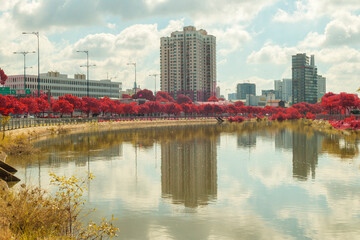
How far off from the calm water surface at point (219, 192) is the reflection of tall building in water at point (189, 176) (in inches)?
2.7

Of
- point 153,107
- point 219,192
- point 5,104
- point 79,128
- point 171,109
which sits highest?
point 153,107

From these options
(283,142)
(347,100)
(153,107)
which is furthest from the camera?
(153,107)

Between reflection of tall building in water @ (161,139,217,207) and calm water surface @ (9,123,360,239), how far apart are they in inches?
2.7

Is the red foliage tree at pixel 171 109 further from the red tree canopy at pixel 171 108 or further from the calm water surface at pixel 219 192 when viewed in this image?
the calm water surface at pixel 219 192

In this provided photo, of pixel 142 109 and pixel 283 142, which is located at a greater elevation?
pixel 142 109

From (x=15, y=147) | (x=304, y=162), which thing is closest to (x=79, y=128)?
(x=15, y=147)

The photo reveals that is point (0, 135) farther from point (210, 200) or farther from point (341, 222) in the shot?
point (341, 222)

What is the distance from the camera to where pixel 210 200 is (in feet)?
79.8

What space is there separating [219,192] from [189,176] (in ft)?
20.7

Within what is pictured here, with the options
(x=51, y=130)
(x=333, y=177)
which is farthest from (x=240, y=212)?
(x=51, y=130)

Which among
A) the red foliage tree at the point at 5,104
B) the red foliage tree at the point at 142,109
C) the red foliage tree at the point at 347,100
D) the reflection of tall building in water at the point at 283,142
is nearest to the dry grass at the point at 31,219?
the reflection of tall building in water at the point at 283,142

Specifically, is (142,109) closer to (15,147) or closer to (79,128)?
(79,128)

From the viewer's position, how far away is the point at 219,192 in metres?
26.6

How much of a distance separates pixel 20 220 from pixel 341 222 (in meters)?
15.1
